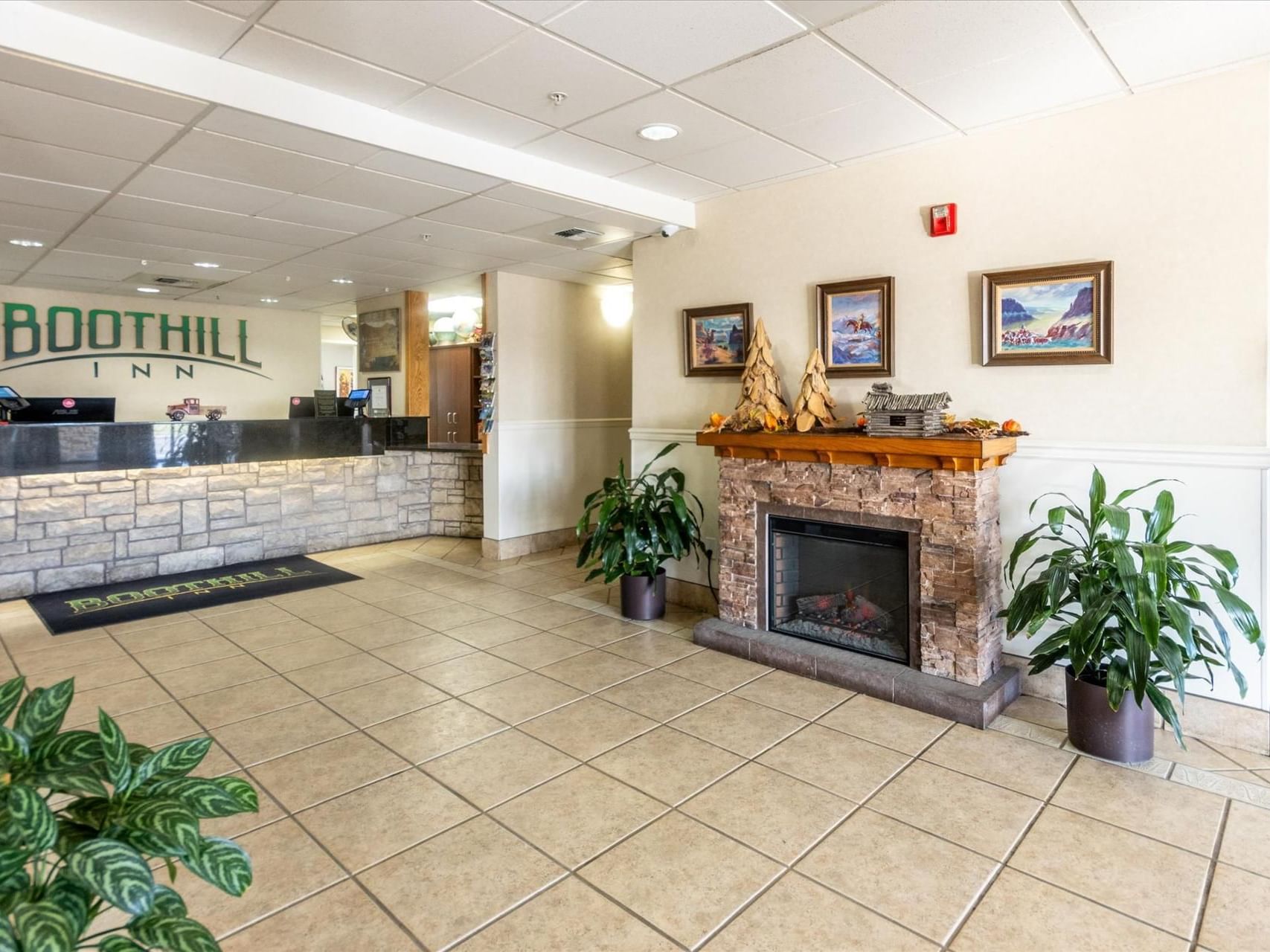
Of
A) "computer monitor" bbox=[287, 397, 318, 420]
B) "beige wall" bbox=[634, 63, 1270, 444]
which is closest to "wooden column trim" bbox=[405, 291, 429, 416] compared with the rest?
"computer monitor" bbox=[287, 397, 318, 420]

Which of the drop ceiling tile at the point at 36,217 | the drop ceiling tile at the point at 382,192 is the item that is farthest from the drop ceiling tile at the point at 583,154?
the drop ceiling tile at the point at 36,217

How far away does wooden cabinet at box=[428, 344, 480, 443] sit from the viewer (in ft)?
27.1

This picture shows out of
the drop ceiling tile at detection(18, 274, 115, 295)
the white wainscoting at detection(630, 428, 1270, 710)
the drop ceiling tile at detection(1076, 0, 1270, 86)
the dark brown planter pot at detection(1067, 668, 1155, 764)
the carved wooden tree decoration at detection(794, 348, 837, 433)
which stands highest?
the drop ceiling tile at detection(18, 274, 115, 295)

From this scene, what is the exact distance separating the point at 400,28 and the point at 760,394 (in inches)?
101

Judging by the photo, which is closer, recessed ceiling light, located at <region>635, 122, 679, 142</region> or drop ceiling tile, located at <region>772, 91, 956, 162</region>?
drop ceiling tile, located at <region>772, 91, 956, 162</region>

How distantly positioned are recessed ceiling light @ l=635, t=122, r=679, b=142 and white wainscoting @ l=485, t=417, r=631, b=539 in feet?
11.2

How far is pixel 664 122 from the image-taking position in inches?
138

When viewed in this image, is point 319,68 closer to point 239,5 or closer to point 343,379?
point 239,5

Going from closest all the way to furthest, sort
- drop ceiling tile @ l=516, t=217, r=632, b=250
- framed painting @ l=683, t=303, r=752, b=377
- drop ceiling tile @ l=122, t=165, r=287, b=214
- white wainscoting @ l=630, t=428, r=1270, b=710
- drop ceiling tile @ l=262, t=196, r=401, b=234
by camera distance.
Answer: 1. white wainscoting @ l=630, t=428, r=1270, b=710
2. drop ceiling tile @ l=122, t=165, r=287, b=214
3. drop ceiling tile @ l=262, t=196, r=401, b=234
4. framed painting @ l=683, t=303, r=752, b=377
5. drop ceiling tile @ l=516, t=217, r=632, b=250

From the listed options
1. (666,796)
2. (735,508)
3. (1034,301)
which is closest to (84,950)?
(666,796)

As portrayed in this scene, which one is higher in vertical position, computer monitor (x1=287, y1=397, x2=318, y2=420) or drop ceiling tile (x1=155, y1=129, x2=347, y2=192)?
drop ceiling tile (x1=155, y1=129, x2=347, y2=192)

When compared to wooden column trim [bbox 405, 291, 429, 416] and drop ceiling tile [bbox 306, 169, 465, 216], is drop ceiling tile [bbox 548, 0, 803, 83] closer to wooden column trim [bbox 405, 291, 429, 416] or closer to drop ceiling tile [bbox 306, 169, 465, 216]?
drop ceiling tile [bbox 306, 169, 465, 216]

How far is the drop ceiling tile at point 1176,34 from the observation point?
2.54 metres

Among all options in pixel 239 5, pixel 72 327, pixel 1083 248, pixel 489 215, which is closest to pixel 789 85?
pixel 1083 248
